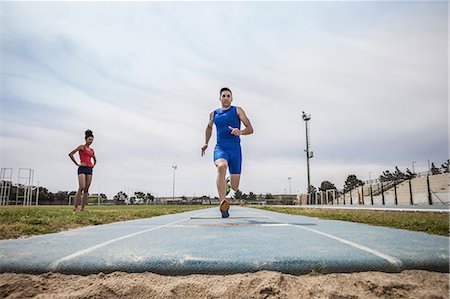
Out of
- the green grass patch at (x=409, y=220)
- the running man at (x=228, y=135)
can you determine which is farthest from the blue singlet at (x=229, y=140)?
the green grass patch at (x=409, y=220)

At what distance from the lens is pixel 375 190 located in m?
41.4

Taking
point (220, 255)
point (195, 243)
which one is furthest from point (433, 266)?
point (195, 243)

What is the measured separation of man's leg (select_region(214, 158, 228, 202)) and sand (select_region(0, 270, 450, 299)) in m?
3.21

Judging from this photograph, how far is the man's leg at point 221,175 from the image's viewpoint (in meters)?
4.90

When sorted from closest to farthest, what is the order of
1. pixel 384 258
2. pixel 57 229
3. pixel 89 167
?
1. pixel 384 258
2. pixel 57 229
3. pixel 89 167

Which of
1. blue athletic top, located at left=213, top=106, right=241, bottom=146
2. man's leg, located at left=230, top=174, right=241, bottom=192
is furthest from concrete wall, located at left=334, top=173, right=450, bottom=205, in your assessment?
blue athletic top, located at left=213, top=106, right=241, bottom=146

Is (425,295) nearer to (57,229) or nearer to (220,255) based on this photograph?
(220,255)

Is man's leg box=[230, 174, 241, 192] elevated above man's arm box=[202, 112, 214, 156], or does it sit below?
below

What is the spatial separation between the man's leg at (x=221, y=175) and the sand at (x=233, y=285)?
321cm

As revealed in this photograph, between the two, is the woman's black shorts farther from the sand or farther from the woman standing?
the sand

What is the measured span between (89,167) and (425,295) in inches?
334

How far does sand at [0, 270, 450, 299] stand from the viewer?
155 cm

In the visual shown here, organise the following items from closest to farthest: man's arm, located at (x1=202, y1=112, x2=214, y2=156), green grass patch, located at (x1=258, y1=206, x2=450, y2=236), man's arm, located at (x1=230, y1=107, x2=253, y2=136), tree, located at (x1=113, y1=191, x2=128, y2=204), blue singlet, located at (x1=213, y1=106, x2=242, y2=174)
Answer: green grass patch, located at (x1=258, y1=206, x2=450, y2=236)
man's arm, located at (x1=230, y1=107, x2=253, y2=136)
blue singlet, located at (x1=213, y1=106, x2=242, y2=174)
man's arm, located at (x1=202, y1=112, x2=214, y2=156)
tree, located at (x1=113, y1=191, x2=128, y2=204)

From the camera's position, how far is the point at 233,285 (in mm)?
1604
